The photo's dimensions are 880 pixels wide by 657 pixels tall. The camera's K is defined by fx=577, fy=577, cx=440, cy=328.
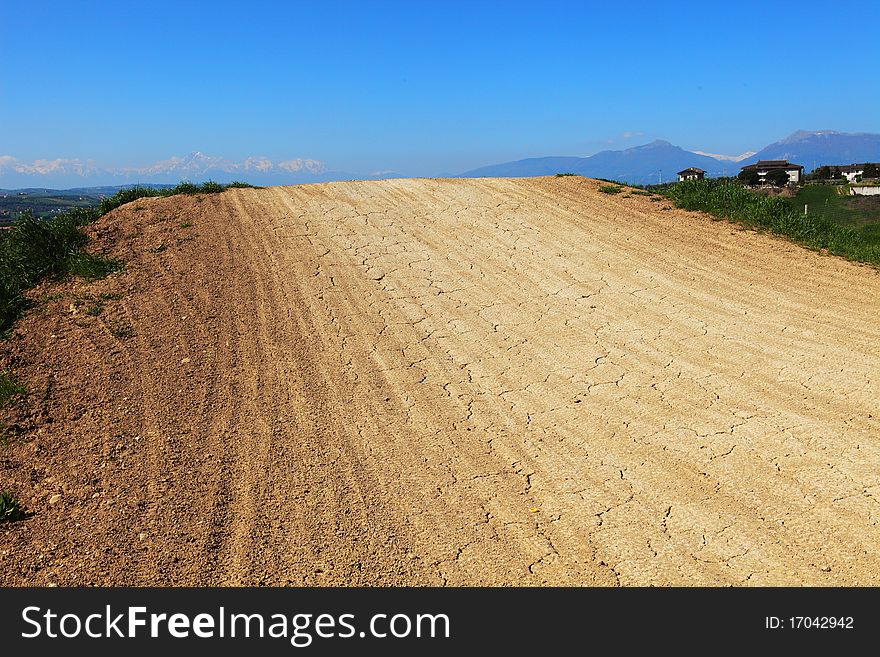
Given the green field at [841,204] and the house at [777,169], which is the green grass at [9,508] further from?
the house at [777,169]

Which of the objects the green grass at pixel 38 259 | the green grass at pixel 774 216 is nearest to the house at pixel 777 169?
the green grass at pixel 774 216

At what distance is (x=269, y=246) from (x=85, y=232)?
308cm

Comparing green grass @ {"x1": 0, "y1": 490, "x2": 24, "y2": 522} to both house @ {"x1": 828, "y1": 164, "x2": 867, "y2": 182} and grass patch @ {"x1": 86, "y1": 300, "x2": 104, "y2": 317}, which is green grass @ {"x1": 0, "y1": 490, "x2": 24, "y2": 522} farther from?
house @ {"x1": 828, "y1": 164, "x2": 867, "y2": 182}

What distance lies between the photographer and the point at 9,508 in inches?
164

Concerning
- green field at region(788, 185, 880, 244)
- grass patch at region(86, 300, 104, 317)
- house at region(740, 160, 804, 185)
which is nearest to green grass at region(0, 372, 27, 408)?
grass patch at region(86, 300, 104, 317)

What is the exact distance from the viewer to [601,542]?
12.8 ft

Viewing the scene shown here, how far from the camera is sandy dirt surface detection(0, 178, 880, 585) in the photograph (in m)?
3.79

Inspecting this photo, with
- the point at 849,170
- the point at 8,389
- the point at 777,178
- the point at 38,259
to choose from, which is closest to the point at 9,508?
the point at 8,389

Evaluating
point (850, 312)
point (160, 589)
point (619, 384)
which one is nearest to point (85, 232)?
point (160, 589)

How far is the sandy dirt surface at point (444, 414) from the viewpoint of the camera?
3.79 m

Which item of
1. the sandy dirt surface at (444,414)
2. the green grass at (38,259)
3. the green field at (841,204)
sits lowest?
the green field at (841,204)

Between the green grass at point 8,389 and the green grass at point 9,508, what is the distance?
1656mm

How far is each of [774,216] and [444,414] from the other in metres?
8.68

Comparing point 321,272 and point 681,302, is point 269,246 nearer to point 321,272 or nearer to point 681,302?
point 321,272
